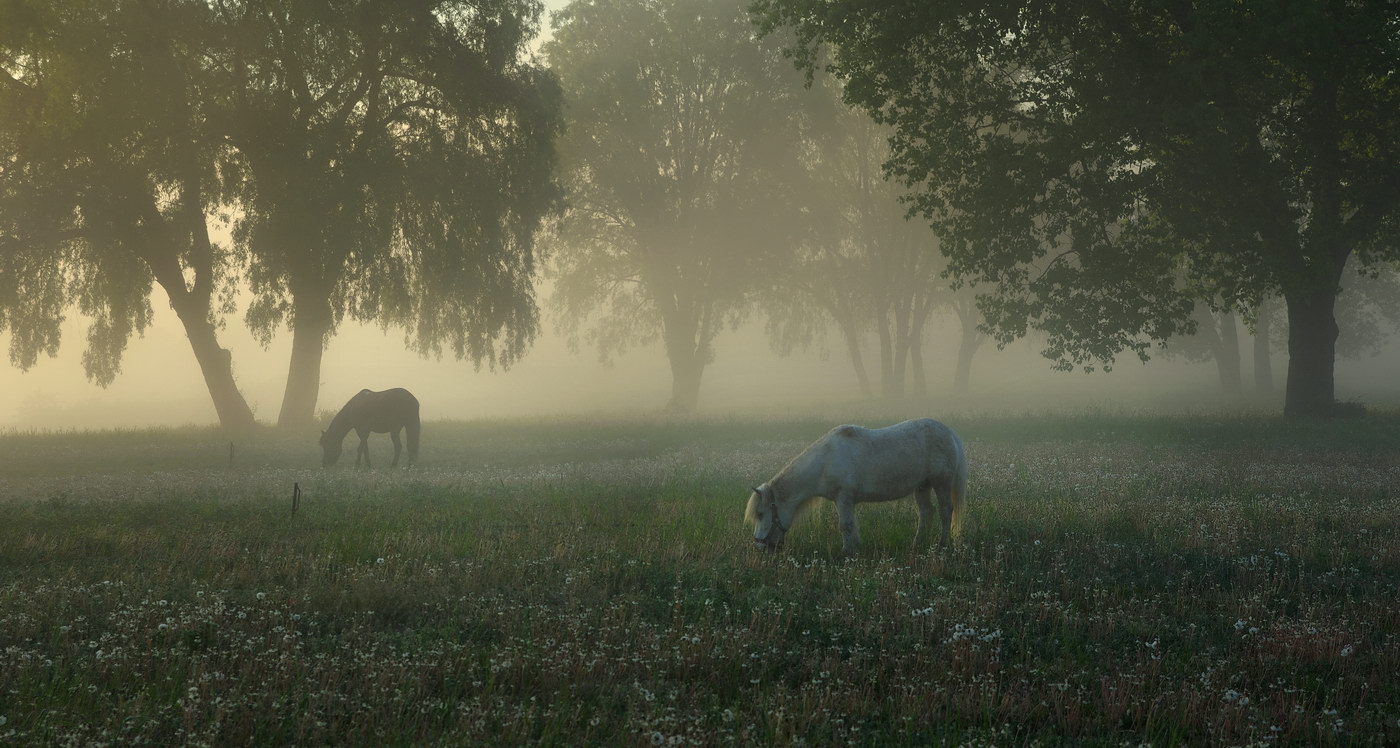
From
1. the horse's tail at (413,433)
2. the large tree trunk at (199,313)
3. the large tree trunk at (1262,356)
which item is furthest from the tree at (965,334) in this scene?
the horse's tail at (413,433)

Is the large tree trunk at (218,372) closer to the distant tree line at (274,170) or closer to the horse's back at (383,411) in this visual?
the distant tree line at (274,170)

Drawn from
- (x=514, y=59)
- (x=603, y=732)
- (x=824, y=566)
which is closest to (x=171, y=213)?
(x=514, y=59)

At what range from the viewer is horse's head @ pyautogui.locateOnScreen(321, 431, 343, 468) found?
907 inches

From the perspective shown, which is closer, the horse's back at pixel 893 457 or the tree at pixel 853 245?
the horse's back at pixel 893 457

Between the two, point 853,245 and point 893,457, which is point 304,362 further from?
point 853,245

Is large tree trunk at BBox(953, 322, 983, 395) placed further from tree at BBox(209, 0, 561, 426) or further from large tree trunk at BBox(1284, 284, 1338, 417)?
tree at BBox(209, 0, 561, 426)

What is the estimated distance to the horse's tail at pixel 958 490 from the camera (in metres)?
11.4

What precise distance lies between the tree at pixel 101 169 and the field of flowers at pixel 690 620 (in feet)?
49.9

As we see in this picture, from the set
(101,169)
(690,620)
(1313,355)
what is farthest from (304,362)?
(1313,355)

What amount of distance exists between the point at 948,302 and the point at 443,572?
181ft

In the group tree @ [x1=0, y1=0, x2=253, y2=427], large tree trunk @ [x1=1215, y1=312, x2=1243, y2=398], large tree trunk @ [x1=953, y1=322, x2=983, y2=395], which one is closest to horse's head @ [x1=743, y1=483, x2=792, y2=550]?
tree @ [x1=0, y1=0, x2=253, y2=427]

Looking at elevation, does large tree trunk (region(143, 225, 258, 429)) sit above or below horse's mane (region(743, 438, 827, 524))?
above

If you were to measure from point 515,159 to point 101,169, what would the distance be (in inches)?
472

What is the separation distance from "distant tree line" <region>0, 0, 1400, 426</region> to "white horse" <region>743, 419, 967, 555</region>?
12.1 m
